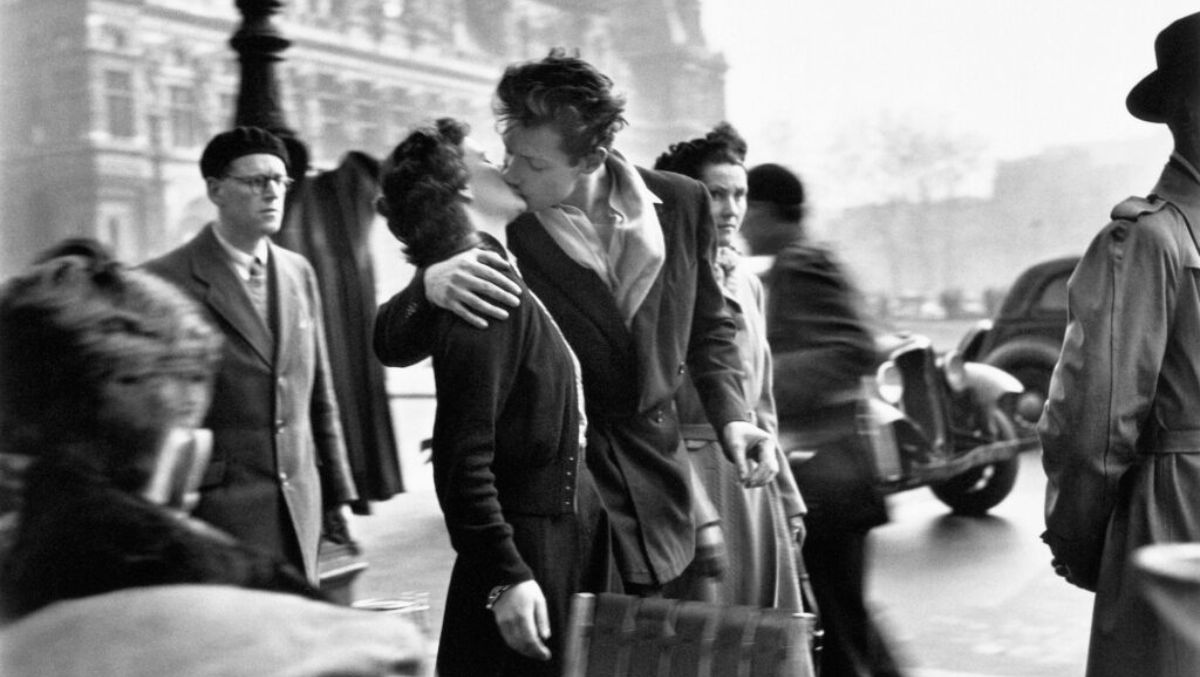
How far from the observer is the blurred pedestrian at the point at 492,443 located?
280cm

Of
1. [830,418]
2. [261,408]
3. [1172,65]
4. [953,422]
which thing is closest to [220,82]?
[261,408]

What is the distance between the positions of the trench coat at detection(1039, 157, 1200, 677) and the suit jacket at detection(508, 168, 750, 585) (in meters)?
0.84

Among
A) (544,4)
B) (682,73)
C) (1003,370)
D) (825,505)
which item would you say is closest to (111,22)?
(544,4)

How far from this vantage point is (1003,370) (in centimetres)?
1095

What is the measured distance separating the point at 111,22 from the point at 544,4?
1559mm

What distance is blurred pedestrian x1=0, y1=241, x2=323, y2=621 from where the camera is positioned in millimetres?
1633

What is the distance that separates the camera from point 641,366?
3439 mm

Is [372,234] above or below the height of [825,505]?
above

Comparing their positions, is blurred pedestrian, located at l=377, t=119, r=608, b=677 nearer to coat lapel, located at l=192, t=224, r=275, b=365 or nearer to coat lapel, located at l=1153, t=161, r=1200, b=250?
coat lapel, located at l=192, t=224, r=275, b=365

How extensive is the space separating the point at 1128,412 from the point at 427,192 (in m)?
1.45

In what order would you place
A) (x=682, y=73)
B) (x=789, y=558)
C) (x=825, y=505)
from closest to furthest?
(x=789, y=558) < (x=825, y=505) < (x=682, y=73)

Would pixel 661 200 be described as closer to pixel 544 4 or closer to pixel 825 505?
pixel 825 505

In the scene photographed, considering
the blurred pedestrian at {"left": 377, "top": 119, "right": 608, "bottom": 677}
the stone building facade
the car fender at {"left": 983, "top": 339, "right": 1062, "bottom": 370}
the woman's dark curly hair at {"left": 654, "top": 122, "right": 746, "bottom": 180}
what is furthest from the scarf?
the car fender at {"left": 983, "top": 339, "right": 1062, "bottom": 370}

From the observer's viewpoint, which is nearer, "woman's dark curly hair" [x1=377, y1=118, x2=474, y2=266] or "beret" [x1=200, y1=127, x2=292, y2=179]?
"woman's dark curly hair" [x1=377, y1=118, x2=474, y2=266]
